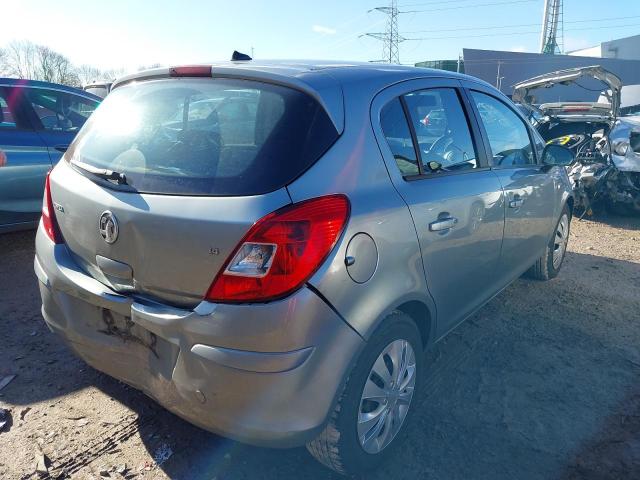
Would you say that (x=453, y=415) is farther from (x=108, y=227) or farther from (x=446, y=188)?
(x=108, y=227)

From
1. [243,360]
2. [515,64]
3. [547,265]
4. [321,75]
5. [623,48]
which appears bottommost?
[547,265]

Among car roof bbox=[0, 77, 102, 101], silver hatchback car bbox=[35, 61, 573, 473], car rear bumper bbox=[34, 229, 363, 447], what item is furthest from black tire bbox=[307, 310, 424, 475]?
car roof bbox=[0, 77, 102, 101]

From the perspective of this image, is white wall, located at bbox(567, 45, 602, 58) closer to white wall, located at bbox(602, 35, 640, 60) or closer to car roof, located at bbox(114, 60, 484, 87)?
white wall, located at bbox(602, 35, 640, 60)

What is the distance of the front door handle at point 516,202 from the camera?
3232 millimetres

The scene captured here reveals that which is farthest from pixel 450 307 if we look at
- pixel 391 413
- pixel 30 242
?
pixel 30 242

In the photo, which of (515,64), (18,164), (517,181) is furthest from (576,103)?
(515,64)

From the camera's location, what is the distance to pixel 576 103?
7.66 m

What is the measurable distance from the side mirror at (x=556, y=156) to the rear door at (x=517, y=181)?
64 mm

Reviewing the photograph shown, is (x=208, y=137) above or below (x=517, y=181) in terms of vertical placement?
above

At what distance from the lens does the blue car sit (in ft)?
15.6

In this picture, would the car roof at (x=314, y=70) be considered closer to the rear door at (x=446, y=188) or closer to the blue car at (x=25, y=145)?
the rear door at (x=446, y=188)

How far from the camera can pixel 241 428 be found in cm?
189

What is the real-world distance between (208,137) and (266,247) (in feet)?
2.01

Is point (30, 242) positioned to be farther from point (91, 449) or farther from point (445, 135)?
point (445, 135)
